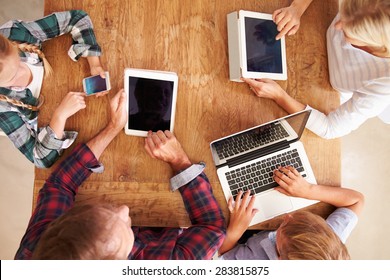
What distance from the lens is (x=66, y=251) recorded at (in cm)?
77

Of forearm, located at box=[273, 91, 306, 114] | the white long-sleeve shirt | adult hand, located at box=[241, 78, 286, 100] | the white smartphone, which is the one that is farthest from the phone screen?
the white long-sleeve shirt

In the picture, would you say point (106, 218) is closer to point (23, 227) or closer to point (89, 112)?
point (89, 112)

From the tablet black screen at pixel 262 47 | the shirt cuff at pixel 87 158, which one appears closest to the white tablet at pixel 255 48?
the tablet black screen at pixel 262 47

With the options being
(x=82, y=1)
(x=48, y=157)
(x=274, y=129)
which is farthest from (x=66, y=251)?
(x=82, y=1)

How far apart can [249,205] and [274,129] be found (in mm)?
244

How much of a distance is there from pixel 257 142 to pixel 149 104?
351mm

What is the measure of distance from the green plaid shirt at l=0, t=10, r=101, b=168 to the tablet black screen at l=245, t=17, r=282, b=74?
463 millimetres

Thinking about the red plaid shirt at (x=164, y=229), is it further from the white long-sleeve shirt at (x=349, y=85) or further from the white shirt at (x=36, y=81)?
the white long-sleeve shirt at (x=349, y=85)

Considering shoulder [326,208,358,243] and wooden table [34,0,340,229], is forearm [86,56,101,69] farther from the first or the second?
shoulder [326,208,358,243]

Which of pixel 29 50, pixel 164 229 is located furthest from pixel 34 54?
pixel 164 229

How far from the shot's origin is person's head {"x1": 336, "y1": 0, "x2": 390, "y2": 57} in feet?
2.97

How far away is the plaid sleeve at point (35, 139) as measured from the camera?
1.06m

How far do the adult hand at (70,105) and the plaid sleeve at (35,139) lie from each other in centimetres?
6

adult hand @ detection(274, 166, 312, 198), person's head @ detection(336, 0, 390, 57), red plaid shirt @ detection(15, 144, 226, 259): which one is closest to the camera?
person's head @ detection(336, 0, 390, 57)
